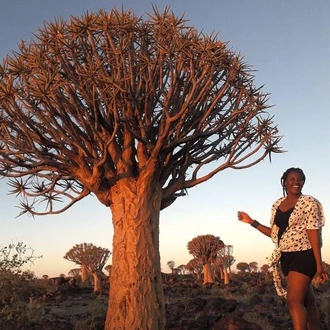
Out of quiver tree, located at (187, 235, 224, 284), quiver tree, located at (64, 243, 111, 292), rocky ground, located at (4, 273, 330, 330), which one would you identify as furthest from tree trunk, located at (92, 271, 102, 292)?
quiver tree, located at (187, 235, 224, 284)

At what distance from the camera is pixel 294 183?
4547mm

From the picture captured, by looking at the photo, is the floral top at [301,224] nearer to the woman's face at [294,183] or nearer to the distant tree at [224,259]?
the woman's face at [294,183]

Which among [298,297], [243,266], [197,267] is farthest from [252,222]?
[243,266]

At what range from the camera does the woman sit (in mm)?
4215

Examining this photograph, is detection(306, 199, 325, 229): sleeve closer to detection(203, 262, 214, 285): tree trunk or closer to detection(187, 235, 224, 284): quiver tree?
detection(203, 262, 214, 285): tree trunk

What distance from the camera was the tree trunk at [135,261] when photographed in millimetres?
7022

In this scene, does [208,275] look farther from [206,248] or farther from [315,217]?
[315,217]

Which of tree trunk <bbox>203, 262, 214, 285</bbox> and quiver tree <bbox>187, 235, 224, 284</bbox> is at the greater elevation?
quiver tree <bbox>187, 235, 224, 284</bbox>

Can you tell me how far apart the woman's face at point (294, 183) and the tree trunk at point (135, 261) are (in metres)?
3.14

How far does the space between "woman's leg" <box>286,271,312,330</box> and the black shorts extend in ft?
0.13

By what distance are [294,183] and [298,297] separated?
99cm

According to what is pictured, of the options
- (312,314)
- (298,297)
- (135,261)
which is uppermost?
(135,261)

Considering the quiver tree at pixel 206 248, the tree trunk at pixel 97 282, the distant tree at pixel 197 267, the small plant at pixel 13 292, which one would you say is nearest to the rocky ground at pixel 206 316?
the small plant at pixel 13 292

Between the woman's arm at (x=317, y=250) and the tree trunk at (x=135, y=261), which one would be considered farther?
the tree trunk at (x=135, y=261)
